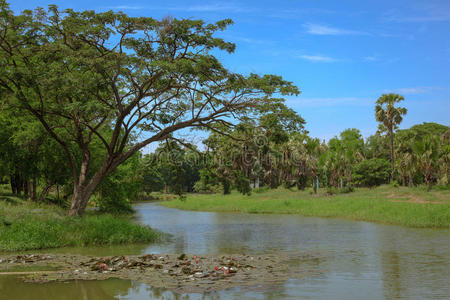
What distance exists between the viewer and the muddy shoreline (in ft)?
34.5

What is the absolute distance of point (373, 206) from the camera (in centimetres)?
3109

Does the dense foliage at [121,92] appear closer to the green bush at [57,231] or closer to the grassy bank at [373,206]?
the green bush at [57,231]

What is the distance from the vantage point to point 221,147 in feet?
76.9

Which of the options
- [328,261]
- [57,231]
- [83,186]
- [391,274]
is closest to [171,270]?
[328,261]

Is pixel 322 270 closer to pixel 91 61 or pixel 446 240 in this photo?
pixel 446 240

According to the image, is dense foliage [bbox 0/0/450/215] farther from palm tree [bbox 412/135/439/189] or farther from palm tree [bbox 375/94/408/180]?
palm tree [bbox 375/94/408/180]

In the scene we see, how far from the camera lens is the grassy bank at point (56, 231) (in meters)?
16.8

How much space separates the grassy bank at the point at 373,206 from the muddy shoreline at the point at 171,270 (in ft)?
45.2

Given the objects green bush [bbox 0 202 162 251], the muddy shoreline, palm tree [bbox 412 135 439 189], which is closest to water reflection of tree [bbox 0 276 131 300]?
the muddy shoreline

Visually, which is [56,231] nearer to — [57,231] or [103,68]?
[57,231]

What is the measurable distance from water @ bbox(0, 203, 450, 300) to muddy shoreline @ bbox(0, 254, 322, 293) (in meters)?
0.41

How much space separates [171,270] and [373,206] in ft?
76.2

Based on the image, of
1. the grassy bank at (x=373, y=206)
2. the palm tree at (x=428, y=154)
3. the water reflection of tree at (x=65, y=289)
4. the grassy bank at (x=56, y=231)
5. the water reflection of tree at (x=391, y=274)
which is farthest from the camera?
the palm tree at (x=428, y=154)

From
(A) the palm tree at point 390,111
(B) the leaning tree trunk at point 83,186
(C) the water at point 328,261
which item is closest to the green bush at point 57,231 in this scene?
(C) the water at point 328,261
